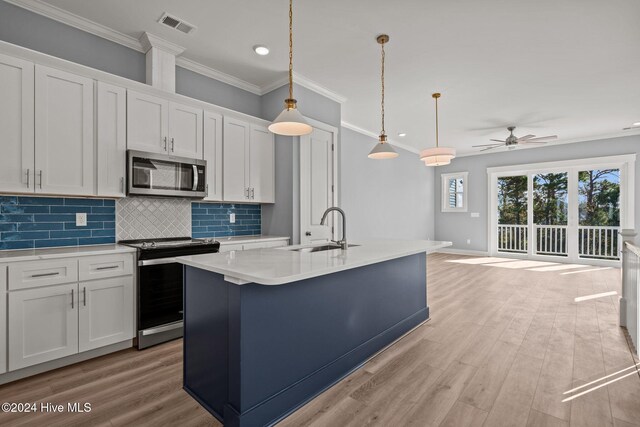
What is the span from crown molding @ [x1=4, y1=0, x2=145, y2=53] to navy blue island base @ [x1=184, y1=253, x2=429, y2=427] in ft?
8.42

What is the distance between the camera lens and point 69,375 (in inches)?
88.8

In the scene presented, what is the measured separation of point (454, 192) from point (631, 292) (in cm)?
604

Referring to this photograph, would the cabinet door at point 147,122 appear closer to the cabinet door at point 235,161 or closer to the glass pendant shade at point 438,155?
the cabinet door at point 235,161

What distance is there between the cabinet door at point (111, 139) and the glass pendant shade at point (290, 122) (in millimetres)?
1465

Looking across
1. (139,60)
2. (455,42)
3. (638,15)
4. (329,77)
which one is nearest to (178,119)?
(139,60)

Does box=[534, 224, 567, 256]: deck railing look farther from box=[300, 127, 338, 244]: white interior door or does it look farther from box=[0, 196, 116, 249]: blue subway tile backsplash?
box=[0, 196, 116, 249]: blue subway tile backsplash

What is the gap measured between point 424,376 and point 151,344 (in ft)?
7.42

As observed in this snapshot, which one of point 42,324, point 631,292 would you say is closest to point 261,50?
point 42,324

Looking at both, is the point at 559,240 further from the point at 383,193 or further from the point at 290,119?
the point at 290,119

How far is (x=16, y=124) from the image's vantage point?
7.42ft

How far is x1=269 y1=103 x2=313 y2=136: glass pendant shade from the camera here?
216cm

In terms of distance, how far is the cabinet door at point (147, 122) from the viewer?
9.27ft

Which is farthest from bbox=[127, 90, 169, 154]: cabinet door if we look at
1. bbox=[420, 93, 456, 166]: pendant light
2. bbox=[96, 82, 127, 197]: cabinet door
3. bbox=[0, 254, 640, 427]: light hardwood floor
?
bbox=[420, 93, 456, 166]: pendant light

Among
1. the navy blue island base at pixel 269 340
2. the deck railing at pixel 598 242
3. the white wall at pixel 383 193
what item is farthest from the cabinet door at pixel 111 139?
the deck railing at pixel 598 242
